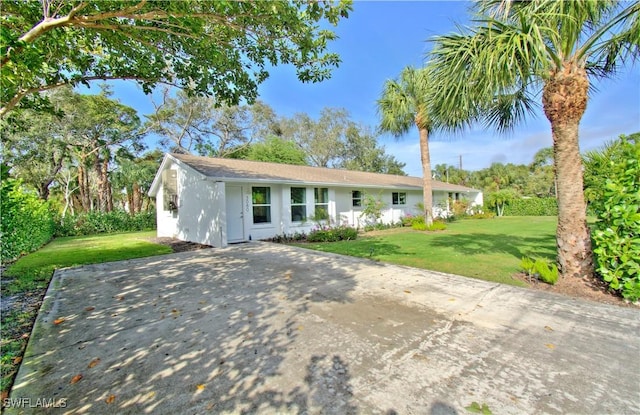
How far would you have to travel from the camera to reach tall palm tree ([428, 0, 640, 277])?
174 inches

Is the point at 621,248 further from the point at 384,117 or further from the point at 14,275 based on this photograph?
the point at 384,117

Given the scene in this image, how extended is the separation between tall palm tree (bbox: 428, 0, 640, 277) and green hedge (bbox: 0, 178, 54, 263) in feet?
29.0

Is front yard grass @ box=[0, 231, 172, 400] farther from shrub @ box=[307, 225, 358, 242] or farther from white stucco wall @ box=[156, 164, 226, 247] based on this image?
shrub @ box=[307, 225, 358, 242]

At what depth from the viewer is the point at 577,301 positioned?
14.2 feet

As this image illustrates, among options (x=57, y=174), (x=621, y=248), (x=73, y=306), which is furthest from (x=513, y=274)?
(x=57, y=174)

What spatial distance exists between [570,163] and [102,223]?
77.7 ft

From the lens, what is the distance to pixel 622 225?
Result: 4.18m

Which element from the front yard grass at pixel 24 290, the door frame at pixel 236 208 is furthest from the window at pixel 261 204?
the front yard grass at pixel 24 290

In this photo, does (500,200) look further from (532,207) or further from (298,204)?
(298,204)

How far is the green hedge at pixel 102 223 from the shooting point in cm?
1780

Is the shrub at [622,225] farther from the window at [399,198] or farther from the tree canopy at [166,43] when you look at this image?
the window at [399,198]

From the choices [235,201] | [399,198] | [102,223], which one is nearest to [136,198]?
[102,223]

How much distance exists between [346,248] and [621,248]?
21.7 feet

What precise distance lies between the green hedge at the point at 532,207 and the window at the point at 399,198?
1323cm
